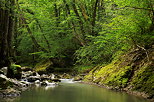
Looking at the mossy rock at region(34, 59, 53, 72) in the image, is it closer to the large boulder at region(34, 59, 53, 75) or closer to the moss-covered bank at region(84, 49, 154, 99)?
the large boulder at region(34, 59, 53, 75)

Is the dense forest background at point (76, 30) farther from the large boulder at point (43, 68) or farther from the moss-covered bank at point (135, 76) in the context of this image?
the large boulder at point (43, 68)

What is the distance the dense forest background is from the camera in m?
7.45

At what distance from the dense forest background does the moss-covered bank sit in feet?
1.69

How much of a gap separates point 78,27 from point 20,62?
35.0 ft

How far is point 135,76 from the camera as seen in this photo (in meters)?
7.36

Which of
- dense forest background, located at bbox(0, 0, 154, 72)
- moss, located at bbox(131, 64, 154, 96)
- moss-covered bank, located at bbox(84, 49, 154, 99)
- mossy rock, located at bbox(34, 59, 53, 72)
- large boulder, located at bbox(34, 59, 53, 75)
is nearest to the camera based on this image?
moss, located at bbox(131, 64, 154, 96)

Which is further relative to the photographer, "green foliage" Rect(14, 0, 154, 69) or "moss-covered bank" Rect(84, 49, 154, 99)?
"green foliage" Rect(14, 0, 154, 69)

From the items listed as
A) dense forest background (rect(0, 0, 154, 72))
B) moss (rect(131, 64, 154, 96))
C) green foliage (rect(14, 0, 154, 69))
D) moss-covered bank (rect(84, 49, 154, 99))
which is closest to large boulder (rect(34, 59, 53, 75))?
dense forest background (rect(0, 0, 154, 72))

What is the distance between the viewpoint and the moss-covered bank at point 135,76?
20.9 ft

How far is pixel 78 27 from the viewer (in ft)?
60.0

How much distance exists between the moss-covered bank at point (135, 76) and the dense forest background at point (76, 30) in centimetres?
52

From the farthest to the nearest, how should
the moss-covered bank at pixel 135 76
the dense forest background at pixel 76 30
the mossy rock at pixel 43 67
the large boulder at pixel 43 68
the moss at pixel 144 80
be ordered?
the mossy rock at pixel 43 67 < the large boulder at pixel 43 68 < the dense forest background at pixel 76 30 < the moss-covered bank at pixel 135 76 < the moss at pixel 144 80

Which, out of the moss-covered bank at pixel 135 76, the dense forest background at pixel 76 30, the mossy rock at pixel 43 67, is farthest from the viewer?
the mossy rock at pixel 43 67

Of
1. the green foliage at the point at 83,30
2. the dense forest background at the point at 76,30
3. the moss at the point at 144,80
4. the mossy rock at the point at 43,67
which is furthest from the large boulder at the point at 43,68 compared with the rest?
the moss at the point at 144,80
